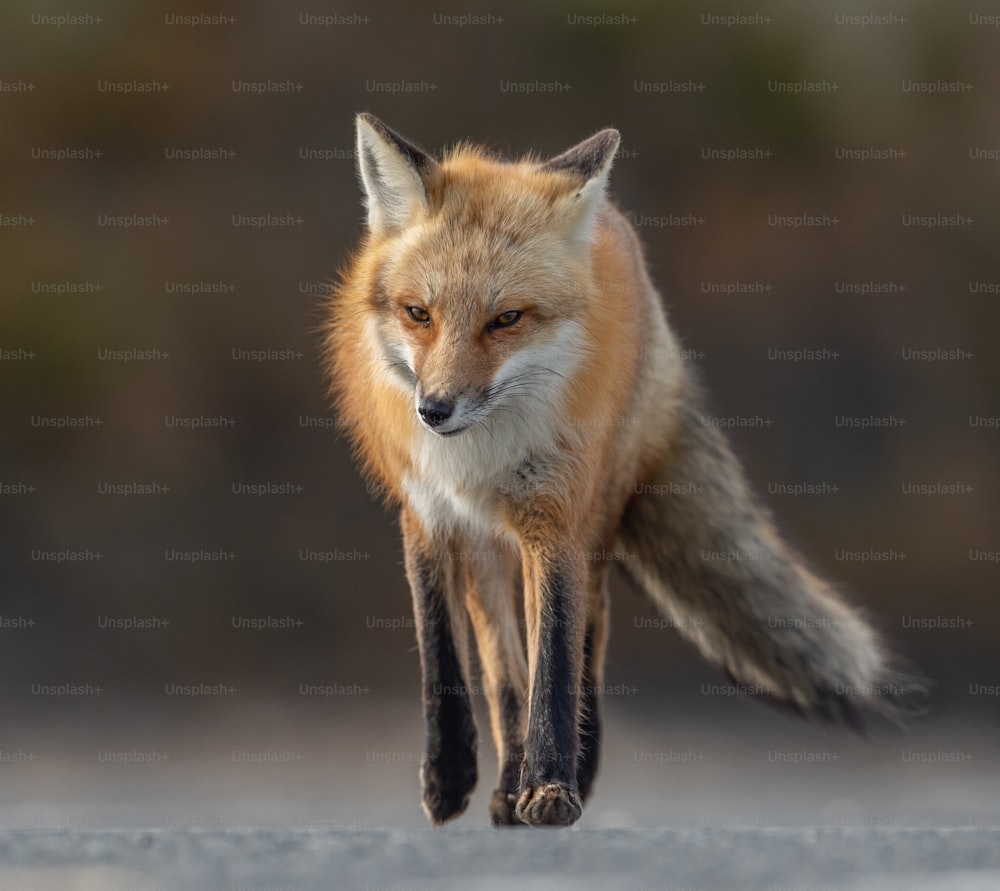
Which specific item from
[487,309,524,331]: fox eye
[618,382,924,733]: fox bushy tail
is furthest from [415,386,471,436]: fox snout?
[618,382,924,733]: fox bushy tail

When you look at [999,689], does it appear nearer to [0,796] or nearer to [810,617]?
[810,617]

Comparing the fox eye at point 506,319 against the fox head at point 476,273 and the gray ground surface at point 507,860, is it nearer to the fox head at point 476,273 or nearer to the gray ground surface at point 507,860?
the fox head at point 476,273

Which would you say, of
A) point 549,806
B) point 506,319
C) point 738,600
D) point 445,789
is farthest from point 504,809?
point 506,319

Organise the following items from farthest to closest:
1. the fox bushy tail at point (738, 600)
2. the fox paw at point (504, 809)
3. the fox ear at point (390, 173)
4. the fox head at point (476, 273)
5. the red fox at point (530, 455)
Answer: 1. the fox bushy tail at point (738, 600)
2. the fox paw at point (504, 809)
3. the fox ear at point (390, 173)
4. the red fox at point (530, 455)
5. the fox head at point (476, 273)

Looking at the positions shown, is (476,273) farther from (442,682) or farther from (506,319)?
(442,682)

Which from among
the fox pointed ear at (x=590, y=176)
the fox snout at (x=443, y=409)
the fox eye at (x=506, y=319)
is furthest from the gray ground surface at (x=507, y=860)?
the fox pointed ear at (x=590, y=176)

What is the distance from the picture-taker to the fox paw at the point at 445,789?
461 centimetres

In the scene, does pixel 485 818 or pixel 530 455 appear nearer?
pixel 530 455

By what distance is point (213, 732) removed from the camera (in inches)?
379

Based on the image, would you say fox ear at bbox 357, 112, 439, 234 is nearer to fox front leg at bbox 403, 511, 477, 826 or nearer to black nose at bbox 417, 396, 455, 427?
black nose at bbox 417, 396, 455, 427

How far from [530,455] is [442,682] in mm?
825

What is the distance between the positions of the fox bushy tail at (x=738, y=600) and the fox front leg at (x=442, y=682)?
879 millimetres

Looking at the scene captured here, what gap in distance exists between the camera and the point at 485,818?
7930mm

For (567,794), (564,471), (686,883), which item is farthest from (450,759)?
(686,883)
